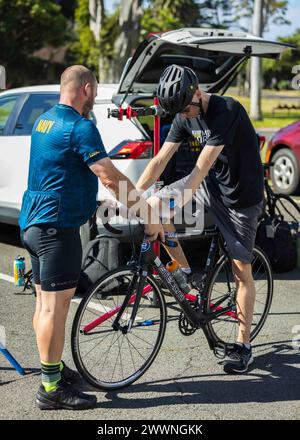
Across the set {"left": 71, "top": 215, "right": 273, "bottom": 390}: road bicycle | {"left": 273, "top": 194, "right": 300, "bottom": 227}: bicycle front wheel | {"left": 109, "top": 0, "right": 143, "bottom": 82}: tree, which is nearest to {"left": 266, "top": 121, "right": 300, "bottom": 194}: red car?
{"left": 273, "top": 194, "right": 300, "bottom": 227}: bicycle front wheel

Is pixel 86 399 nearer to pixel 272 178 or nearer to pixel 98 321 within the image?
pixel 98 321

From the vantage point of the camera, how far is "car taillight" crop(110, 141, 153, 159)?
6008 millimetres

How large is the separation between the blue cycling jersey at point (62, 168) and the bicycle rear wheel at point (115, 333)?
0.50 metres

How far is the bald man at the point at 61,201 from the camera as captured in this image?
3480 millimetres

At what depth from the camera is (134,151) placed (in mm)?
6008

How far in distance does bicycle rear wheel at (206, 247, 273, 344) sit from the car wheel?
19.0 feet

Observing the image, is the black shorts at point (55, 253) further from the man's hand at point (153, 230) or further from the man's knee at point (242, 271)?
the man's knee at point (242, 271)

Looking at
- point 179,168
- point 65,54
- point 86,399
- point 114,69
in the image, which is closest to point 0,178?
point 179,168

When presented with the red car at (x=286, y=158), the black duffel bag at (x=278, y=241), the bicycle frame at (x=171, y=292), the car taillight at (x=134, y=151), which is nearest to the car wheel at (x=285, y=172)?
the red car at (x=286, y=158)

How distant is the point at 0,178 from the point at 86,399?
4.04m

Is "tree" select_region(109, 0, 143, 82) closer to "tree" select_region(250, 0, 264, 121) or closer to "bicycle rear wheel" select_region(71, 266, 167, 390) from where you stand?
"tree" select_region(250, 0, 264, 121)

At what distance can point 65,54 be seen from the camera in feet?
183

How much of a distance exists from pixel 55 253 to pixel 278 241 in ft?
10.8

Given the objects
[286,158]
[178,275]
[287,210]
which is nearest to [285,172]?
[286,158]
